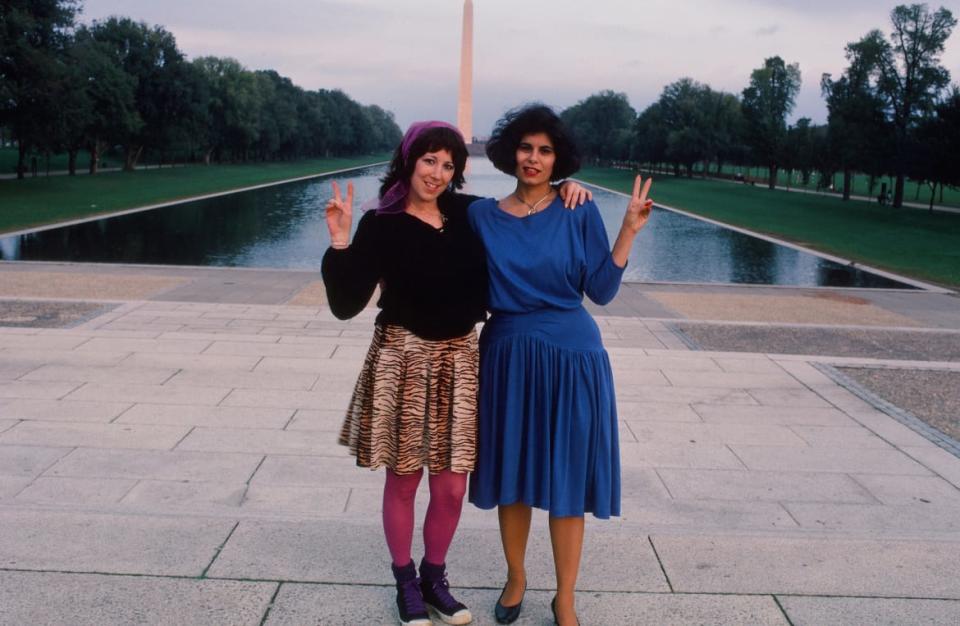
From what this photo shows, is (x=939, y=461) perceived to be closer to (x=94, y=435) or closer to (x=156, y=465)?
(x=156, y=465)

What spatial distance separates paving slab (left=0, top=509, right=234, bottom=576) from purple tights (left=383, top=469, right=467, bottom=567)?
0.85 metres

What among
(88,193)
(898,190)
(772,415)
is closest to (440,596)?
(772,415)

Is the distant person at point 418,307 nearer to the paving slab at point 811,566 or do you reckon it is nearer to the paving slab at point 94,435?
the paving slab at point 811,566

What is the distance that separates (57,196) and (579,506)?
34.9 metres

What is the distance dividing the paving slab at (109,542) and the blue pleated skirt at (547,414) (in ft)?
4.39

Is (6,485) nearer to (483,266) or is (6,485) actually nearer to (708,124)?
(483,266)

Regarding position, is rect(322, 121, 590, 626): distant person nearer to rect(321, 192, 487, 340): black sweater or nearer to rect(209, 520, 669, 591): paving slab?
rect(321, 192, 487, 340): black sweater

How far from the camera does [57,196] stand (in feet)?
111

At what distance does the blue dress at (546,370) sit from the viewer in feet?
10.4

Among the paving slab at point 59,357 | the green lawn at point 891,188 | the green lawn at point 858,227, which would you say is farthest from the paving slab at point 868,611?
the green lawn at point 891,188

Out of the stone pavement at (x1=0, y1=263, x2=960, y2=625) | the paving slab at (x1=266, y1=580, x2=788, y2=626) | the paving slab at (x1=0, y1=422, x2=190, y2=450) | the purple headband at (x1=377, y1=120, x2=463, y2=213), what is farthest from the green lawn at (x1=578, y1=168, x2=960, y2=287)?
the purple headband at (x1=377, y1=120, x2=463, y2=213)

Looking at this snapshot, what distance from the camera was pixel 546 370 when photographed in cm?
317

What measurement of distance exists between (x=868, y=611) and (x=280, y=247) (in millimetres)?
18420

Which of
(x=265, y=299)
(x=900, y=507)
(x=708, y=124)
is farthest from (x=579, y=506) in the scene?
(x=708, y=124)
